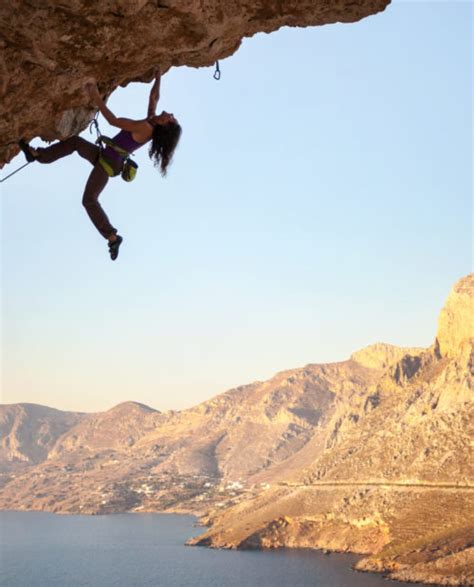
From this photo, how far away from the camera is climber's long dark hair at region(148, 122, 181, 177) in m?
8.22

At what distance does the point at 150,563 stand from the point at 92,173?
11267 cm

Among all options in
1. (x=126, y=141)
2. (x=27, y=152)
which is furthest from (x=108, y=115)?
(x=27, y=152)

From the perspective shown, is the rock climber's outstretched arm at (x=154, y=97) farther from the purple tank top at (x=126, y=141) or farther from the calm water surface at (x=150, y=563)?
the calm water surface at (x=150, y=563)

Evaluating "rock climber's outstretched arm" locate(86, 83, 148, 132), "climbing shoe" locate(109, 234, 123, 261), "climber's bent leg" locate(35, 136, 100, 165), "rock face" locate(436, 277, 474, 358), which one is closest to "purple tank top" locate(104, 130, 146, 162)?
"rock climber's outstretched arm" locate(86, 83, 148, 132)

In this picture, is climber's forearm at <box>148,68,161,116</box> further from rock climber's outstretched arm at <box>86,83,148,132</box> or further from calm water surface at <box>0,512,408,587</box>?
calm water surface at <box>0,512,408,587</box>

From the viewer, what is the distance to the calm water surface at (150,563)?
91438 millimetres

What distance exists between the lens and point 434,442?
107 metres

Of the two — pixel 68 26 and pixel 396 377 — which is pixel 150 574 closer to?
pixel 396 377

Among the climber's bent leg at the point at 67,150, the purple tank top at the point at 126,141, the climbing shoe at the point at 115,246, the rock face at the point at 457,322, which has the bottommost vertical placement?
the climbing shoe at the point at 115,246

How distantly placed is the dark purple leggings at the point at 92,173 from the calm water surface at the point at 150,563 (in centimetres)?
8055

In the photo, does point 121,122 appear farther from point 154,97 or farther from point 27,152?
point 27,152

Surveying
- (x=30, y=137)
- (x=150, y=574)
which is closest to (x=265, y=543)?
(x=150, y=574)

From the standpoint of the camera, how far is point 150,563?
371 ft

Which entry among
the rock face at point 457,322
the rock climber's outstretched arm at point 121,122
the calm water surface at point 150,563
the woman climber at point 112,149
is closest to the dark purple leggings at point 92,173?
the woman climber at point 112,149
